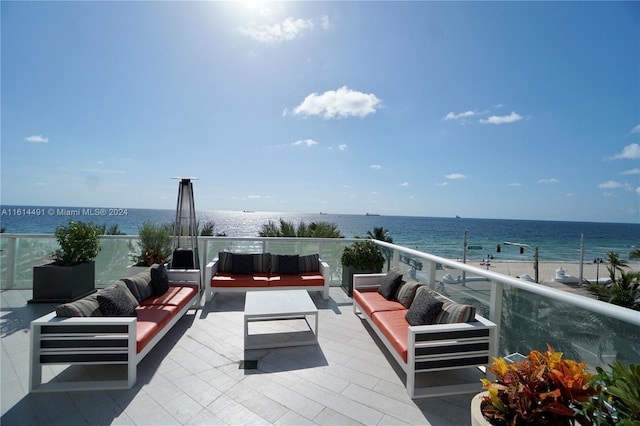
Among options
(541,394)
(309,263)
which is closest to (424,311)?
(541,394)

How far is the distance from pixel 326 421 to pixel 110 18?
6086 mm

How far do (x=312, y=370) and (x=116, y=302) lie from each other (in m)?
1.93

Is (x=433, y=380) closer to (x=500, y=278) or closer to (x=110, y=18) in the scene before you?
(x=500, y=278)

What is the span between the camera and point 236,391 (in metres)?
2.35

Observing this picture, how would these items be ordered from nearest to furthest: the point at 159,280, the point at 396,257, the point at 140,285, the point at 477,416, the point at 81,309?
the point at 477,416, the point at 81,309, the point at 140,285, the point at 159,280, the point at 396,257

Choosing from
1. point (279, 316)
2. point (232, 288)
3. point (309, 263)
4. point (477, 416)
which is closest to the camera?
point (477, 416)

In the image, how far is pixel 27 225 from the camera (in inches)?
1176

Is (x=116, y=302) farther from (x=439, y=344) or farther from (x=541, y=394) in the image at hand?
(x=541, y=394)

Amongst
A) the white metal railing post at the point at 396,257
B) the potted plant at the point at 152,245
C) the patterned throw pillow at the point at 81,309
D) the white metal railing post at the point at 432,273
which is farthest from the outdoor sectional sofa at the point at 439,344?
the potted plant at the point at 152,245

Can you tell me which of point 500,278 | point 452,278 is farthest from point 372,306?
point 500,278

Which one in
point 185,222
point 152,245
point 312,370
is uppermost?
point 185,222

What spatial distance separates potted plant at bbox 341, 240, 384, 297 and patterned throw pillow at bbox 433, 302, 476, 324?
8.23 ft

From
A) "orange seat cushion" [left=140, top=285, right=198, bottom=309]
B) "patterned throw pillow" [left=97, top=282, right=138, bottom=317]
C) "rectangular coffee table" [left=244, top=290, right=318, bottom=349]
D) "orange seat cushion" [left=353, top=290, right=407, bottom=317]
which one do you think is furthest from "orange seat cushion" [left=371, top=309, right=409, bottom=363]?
"patterned throw pillow" [left=97, top=282, right=138, bottom=317]

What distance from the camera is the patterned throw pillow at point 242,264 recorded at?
16.3 feet
